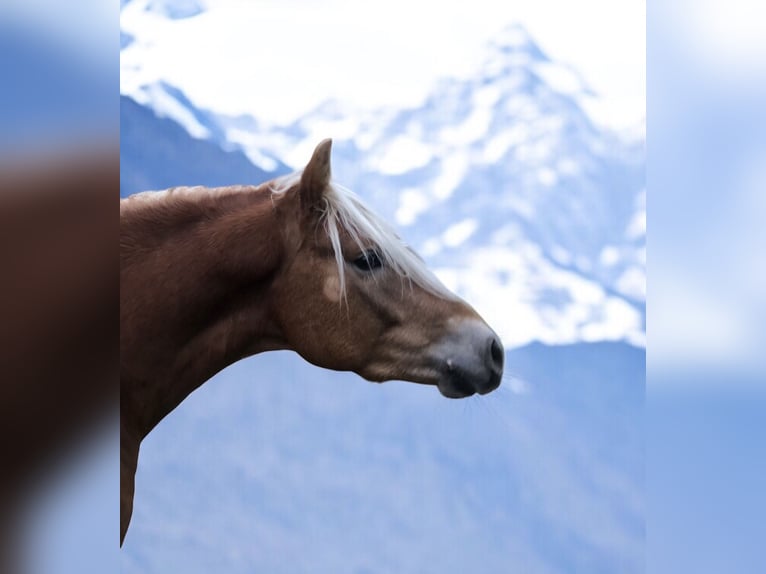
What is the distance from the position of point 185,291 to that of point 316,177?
296 mm

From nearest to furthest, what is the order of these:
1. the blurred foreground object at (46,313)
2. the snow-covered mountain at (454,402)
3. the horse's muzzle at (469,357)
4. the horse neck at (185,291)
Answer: the blurred foreground object at (46,313) < the horse neck at (185,291) < the horse's muzzle at (469,357) < the snow-covered mountain at (454,402)

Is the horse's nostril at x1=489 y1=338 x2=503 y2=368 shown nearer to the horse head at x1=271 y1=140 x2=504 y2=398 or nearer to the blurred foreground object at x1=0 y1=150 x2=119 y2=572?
the horse head at x1=271 y1=140 x2=504 y2=398

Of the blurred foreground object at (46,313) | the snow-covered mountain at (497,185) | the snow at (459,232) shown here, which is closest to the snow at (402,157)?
the snow-covered mountain at (497,185)

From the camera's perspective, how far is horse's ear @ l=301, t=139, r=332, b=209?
127 cm

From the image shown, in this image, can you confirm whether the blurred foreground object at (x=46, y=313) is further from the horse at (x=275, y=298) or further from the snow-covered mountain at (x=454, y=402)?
the snow-covered mountain at (x=454, y=402)

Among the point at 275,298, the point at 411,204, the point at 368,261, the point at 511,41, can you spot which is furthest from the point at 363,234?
the point at 511,41

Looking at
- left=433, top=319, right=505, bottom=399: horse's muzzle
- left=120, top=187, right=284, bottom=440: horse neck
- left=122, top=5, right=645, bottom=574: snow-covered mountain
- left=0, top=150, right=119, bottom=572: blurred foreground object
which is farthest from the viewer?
left=122, top=5, right=645, bottom=574: snow-covered mountain

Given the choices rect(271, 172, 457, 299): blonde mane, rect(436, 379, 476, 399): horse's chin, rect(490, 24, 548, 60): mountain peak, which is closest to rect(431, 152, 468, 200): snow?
rect(490, 24, 548, 60): mountain peak

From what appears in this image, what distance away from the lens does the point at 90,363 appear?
640 mm

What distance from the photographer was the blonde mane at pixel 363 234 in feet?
4.30

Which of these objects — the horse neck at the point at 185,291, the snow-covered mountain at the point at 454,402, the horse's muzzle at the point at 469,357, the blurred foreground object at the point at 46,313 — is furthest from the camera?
the snow-covered mountain at the point at 454,402

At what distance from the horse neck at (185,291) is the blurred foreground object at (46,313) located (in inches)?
24.5

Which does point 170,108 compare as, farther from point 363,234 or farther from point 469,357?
point 469,357

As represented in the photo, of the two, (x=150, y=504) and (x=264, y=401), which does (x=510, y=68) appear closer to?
(x=264, y=401)
